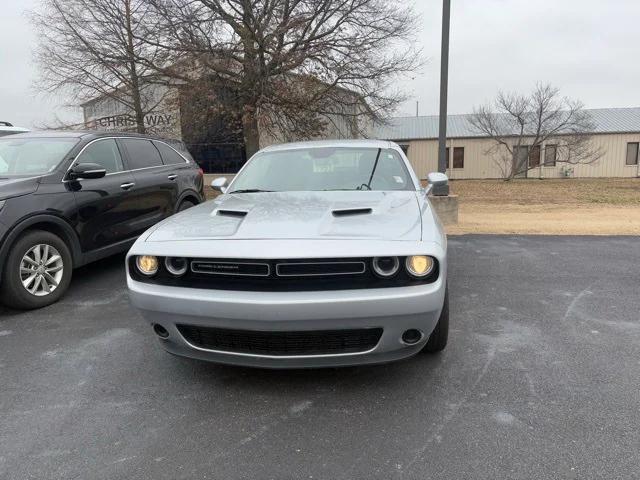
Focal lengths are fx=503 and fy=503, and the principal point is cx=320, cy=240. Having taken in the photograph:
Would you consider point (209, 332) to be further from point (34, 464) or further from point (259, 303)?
point (34, 464)

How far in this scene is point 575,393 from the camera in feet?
9.77

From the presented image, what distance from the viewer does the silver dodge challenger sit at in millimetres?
2680

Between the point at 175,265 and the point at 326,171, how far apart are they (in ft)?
6.18

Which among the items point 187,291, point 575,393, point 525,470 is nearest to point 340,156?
point 187,291

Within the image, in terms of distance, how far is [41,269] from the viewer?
473cm

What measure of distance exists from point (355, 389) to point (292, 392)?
39 centimetres

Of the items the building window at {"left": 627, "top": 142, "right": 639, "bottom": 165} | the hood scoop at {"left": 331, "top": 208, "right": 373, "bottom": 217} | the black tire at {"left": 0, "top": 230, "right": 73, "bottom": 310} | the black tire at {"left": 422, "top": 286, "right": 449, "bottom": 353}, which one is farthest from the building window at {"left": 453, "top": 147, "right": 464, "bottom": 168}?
the hood scoop at {"left": 331, "top": 208, "right": 373, "bottom": 217}

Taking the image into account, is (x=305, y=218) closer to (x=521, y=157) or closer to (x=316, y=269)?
(x=316, y=269)

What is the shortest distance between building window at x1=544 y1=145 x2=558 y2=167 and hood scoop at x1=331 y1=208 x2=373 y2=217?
33.1 metres

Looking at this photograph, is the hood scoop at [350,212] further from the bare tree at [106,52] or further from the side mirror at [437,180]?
the bare tree at [106,52]

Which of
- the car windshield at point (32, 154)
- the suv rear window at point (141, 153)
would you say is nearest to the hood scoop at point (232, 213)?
the car windshield at point (32, 154)

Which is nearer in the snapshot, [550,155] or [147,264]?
[147,264]

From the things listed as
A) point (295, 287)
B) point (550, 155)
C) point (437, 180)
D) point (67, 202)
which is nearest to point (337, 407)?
point (295, 287)

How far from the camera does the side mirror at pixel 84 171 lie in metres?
5.01
